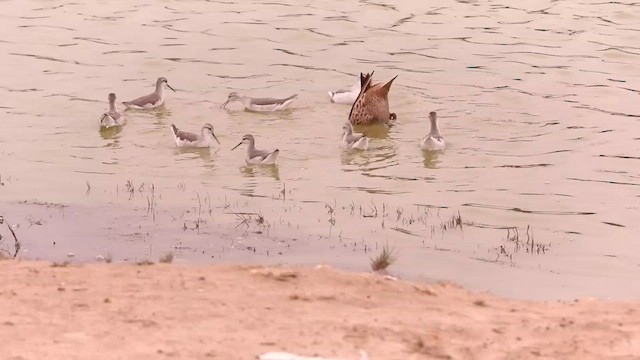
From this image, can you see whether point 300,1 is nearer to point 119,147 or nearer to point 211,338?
point 119,147

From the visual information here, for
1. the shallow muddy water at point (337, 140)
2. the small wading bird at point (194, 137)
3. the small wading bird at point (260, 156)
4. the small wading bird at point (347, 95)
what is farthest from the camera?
the small wading bird at point (347, 95)

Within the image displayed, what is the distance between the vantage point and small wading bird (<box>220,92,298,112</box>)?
17.3 m

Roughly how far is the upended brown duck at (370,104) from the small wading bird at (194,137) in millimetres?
2642

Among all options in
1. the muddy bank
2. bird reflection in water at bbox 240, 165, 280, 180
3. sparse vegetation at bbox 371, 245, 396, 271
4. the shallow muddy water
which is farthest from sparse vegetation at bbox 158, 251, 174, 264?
bird reflection in water at bbox 240, 165, 280, 180

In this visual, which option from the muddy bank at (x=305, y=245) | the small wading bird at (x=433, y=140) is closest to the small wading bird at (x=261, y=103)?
the small wading bird at (x=433, y=140)

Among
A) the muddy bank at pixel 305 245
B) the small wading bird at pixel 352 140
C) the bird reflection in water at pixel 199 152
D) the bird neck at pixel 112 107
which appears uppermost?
the bird neck at pixel 112 107

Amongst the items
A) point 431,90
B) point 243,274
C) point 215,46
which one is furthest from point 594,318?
point 215,46

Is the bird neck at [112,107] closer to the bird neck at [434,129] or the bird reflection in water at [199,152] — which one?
the bird reflection in water at [199,152]

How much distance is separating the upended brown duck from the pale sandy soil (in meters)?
8.45

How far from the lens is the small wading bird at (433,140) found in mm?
15547

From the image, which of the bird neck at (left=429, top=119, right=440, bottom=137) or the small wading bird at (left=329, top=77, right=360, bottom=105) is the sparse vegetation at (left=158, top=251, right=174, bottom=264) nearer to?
the bird neck at (left=429, top=119, right=440, bottom=137)

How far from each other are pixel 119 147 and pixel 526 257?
6843 millimetres

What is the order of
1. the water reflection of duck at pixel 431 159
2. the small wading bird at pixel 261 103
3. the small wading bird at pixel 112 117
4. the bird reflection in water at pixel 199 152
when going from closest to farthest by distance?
the water reflection of duck at pixel 431 159
the bird reflection in water at pixel 199 152
the small wading bird at pixel 112 117
the small wading bird at pixel 261 103

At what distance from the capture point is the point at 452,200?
44.0 feet
